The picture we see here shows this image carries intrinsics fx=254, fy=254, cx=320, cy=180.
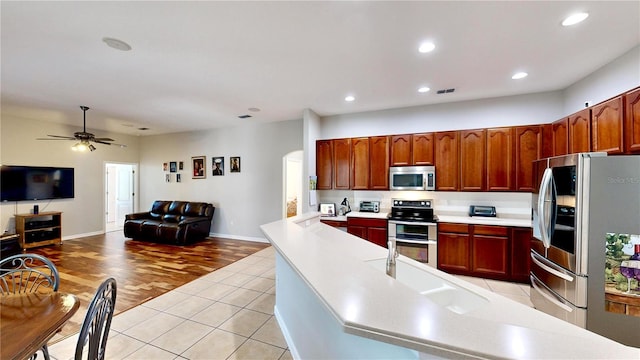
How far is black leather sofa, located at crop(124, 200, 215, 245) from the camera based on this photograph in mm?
5641

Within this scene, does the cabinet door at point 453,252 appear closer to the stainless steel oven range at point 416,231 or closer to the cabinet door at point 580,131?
the stainless steel oven range at point 416,231

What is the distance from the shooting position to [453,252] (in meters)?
3.80

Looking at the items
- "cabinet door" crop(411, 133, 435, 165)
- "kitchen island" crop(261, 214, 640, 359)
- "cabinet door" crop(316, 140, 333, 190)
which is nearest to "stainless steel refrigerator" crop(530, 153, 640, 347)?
"kitchen island" crop(261, 214, 640, 359)

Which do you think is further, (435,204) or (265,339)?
(435,204)

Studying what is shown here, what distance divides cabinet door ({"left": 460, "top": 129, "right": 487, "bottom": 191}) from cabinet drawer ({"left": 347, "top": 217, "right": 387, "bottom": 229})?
1371 millimetres

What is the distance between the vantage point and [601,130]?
2605 mm

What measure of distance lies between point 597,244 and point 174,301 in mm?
4269

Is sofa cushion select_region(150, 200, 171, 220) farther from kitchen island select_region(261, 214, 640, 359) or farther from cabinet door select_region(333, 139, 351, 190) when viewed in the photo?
kitchen island select_region(261, 214, 640, 359)

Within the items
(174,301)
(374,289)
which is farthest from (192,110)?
(374,289)

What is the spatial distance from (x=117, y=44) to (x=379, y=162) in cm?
382

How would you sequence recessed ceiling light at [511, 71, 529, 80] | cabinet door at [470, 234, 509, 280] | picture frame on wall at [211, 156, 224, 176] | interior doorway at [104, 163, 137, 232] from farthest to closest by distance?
interior doorway at [104, 163, 137, 232] < picture frame on wall at [211, 156, 224, 176] < cabinet door at [470, 234, 509, 280] < recessed ceiling light at [511, 71, 529, 80]

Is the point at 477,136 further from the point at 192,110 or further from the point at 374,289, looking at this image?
the point at 192,110

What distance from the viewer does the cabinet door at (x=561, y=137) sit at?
3.19 meters

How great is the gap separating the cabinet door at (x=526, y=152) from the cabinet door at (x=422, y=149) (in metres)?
1.18
